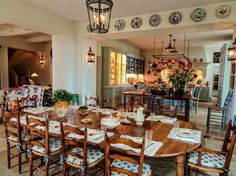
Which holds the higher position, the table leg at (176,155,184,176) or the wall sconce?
the wall sconce

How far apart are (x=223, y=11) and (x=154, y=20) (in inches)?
59.6

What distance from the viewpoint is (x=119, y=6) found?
415 centimetres

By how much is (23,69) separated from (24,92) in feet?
22.8

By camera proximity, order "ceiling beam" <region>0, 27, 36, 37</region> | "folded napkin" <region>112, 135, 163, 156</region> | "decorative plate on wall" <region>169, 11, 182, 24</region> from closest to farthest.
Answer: "folded napkin" <region>112, 135, 163, 156</region> < "decorative plate on wall" <region>169, 11, 182, 24</region> < "ceiling beam" <region>0, 27, 36, 37</region>

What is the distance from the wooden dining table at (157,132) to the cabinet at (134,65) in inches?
263

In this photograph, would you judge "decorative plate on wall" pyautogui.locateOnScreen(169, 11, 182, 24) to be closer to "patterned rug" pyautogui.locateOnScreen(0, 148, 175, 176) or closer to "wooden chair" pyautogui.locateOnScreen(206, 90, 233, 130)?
"wooden chair" pyautogui.locateOnScreen(206, 90, 233, 130)

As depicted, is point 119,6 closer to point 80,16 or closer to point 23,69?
point 80,16

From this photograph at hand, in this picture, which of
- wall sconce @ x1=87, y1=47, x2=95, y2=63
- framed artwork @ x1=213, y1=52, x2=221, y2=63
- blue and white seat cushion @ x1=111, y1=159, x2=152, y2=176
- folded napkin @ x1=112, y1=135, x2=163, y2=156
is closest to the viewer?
folded napkin @ x1=112, y1=135, x2=163, y2=156

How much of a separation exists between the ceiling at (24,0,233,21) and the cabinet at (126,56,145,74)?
4886 millimetres

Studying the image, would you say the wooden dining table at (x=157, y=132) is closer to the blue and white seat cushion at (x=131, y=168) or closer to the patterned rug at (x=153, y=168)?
the blue and white seat cushion at (x=131, y=168)

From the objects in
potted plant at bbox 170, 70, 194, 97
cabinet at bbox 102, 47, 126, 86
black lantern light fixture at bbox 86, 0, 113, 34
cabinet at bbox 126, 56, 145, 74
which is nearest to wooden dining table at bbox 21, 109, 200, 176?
black lantern light fixture at bbox 86, 0, 113, 34

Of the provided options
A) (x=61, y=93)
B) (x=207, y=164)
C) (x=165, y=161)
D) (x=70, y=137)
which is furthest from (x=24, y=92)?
(x=207, y=164)

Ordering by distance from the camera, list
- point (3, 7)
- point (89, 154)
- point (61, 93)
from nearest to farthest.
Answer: point (89, 154)
point (61, 93)
point (3, 7)

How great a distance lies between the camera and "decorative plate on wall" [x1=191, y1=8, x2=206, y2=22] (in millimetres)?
3996
